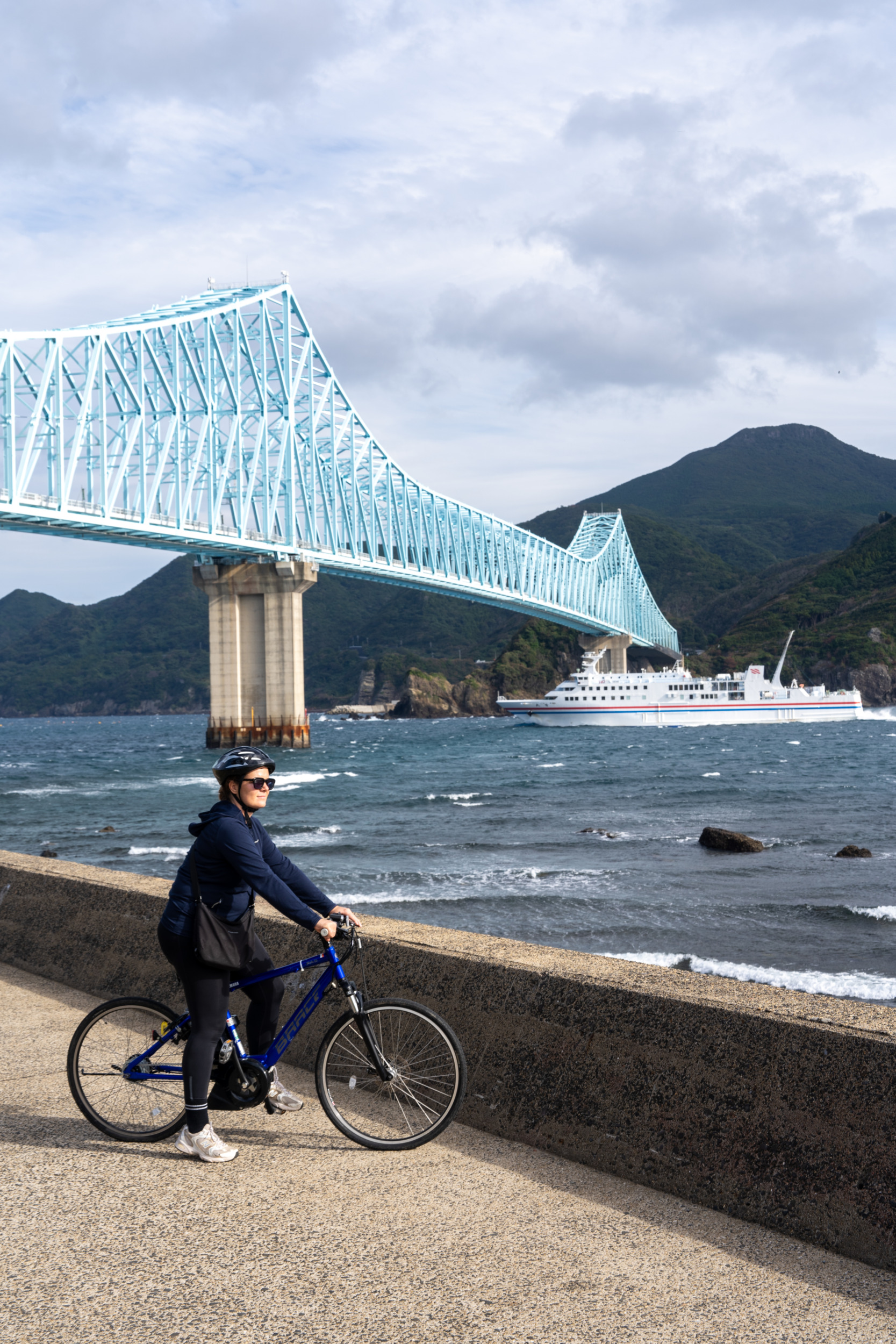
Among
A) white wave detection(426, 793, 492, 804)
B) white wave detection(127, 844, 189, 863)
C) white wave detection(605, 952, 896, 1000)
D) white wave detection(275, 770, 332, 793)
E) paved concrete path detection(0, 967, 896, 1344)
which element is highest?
paved concrete path detection(0, 967, 896, 1344)

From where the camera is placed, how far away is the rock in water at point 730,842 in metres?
21.8

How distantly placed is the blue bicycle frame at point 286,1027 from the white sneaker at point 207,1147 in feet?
0.77

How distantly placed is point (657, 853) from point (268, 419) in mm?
57484

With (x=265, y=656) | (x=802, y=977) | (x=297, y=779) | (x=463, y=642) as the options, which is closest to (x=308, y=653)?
(x=463, y=642)

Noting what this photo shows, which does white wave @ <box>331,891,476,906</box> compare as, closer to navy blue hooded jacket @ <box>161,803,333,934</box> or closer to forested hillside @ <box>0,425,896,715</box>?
navy blue hooded jacket @ <box>161,803,333,934</box>

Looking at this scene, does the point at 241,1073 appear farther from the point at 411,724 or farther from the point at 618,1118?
the point at 411,724

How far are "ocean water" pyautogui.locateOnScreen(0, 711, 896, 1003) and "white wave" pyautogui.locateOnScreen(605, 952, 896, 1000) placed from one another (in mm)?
37

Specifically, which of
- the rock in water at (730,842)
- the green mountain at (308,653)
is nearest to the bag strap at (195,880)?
the rock in water at (730,842)

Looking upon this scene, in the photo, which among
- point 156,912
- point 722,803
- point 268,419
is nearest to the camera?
point 156,912

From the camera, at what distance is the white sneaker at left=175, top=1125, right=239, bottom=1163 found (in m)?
4.08

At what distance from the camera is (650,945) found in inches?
535

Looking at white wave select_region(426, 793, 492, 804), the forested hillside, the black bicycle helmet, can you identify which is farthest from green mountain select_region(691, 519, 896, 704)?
the black bicycle helmet

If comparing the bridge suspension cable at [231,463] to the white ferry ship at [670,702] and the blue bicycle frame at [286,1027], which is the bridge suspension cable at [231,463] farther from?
the blue bicycle frame at [286,1027]

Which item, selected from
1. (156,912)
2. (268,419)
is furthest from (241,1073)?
(268,419)
